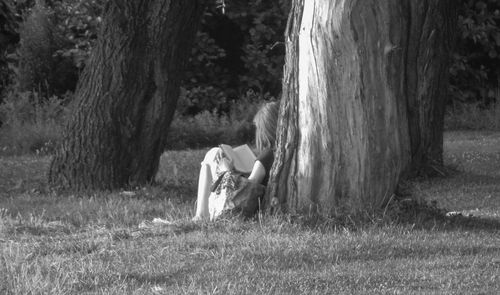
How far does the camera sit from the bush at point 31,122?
17766mm

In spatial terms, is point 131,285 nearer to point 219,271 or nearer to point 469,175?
point 219,271

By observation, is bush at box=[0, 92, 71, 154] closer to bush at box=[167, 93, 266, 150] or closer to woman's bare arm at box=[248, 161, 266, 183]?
bush at box=[167, 93, 266, 150]

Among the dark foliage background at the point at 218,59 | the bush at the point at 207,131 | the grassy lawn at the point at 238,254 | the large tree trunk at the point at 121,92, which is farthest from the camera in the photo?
the dark foliage background at the point at 218,59

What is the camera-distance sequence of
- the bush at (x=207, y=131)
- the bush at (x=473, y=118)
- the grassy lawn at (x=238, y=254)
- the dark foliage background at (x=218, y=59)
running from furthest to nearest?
1. the bush at (x=473, y=118)
2. the dark foliage background at (x=218, y=59)
3. the bush at (x=207, y=131)
4. the grassy lawn at (x=238, y=254)

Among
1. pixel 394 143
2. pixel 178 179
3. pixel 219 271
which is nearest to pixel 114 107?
pixel 178 179

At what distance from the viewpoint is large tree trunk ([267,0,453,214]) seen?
7746 mm

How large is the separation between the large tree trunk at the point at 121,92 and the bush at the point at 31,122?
5891 mm

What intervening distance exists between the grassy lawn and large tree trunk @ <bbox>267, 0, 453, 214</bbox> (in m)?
0.34

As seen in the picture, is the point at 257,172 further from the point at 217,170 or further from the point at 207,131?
the point at 207,131

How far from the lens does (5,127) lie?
739 inches

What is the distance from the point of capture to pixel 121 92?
11172 millimetres

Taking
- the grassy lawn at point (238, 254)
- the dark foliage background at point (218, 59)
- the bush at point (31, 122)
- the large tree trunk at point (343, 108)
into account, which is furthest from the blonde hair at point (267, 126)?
the dark foliage background at point (218, 59)

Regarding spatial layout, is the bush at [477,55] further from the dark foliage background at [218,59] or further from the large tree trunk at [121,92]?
the large tree trunk at [121,92]

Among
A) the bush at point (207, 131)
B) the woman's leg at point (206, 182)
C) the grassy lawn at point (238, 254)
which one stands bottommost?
the bush at point (207, 131)
